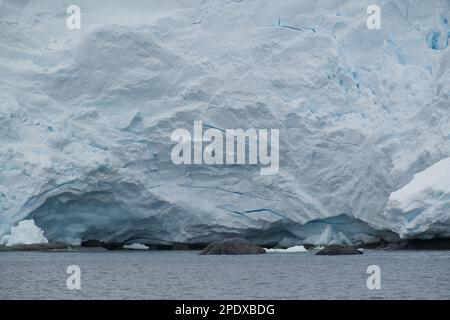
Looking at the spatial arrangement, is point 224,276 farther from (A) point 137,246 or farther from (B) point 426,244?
(A) point 137,246

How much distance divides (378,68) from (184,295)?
13.0 m

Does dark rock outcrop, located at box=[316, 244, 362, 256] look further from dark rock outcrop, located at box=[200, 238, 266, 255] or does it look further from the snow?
dark rock outcrop, located at box=[200, 238, 266, 255]

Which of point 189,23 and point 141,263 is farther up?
point 189,23

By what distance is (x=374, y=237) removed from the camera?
27.4m

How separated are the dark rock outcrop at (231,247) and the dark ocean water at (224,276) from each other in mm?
862

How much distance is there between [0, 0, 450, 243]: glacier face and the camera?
25250 millimetres

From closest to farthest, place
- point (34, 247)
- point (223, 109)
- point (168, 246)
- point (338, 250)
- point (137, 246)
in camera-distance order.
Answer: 1. point (338, 250)
2. point (34, 247)
3. point (223, 109)
4. point (168, 246)
5. point (137, 246)

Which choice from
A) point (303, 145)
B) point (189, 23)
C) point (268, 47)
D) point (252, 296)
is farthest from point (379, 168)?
point (252, 296)

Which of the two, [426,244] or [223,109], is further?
[223,109]

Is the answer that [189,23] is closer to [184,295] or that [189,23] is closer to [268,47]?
[268,47]

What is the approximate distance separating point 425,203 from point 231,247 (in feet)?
16.9

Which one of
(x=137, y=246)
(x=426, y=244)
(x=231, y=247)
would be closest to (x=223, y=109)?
(x=231, y=247)

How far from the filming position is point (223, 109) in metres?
25.9

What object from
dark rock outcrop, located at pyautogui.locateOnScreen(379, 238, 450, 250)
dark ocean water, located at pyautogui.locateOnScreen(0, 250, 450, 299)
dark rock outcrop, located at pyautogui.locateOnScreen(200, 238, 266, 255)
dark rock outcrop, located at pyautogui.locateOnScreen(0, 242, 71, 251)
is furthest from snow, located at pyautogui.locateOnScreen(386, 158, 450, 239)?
dark rock outcrop, located at pyautogui.locateOnScreen(0, 242, 71, 251)
